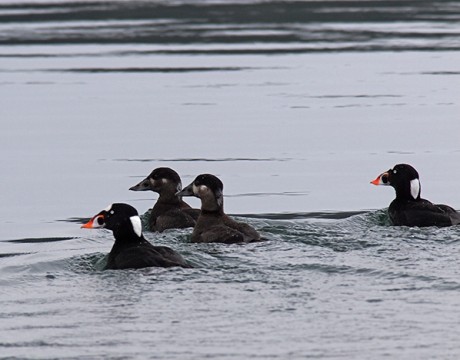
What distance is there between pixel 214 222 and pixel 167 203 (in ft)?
5.49

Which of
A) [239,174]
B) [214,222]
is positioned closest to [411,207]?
[214,222]

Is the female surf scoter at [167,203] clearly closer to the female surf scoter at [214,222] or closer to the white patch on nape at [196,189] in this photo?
the female surf scoter at [214,222]

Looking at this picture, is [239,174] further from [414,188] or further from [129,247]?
[129,247]

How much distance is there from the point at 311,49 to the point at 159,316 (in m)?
19.8

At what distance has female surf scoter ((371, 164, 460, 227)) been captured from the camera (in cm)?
1265

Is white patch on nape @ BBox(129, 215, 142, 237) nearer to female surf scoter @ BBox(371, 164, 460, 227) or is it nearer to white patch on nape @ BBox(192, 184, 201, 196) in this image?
white patch on nape @ BBox(192, 184, 201, 196)

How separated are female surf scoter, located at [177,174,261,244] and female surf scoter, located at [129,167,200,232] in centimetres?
40

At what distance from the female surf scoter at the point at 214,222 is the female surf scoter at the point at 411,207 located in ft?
5.79

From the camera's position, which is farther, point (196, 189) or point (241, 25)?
point (241, 25)

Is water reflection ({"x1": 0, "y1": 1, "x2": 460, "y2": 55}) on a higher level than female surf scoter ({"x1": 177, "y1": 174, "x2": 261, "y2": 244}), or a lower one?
higher

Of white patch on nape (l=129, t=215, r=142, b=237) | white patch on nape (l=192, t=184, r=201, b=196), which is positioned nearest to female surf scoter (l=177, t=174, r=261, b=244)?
white patch on nape (l=192, t=184, r=201, b=196)

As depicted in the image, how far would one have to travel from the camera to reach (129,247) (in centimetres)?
1115

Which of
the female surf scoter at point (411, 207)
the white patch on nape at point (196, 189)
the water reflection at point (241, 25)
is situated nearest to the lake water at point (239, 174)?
the water reflection at point (241, 25)

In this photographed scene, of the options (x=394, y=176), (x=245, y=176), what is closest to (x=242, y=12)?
(x=245, y=176)
